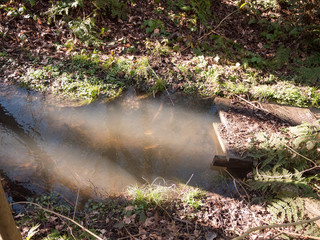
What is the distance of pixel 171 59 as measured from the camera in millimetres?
5824

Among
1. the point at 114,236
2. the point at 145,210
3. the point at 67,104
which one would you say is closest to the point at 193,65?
the point at 67,104

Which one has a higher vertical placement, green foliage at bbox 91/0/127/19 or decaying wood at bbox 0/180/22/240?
green foliage at bbox 91/0/127/19

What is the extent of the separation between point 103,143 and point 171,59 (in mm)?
2966

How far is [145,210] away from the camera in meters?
3.10

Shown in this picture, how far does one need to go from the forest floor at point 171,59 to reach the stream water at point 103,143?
28 centimetres

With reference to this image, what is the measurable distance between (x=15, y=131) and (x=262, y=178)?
4.19 m

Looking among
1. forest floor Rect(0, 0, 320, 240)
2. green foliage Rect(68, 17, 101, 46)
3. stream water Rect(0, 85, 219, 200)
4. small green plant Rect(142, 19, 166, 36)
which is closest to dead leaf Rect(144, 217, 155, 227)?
forest floor Rect(0, 0, 320, 240)

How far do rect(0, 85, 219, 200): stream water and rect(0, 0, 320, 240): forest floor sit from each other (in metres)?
0.28

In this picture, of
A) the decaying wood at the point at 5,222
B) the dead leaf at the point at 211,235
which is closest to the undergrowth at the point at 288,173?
the dead leaf at the point at 211,235

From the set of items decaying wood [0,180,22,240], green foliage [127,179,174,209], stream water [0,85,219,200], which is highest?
decaying wood [0,180,22,240]

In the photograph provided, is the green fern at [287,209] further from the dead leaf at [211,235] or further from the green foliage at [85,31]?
the green foliage at [85,31]

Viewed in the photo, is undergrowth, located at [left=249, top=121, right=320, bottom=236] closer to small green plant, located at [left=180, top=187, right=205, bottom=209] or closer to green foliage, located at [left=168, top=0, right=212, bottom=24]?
small green plant, located at [left=180, top=187, right=205, bottom=209]

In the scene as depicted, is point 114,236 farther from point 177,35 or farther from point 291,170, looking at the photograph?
point 177,35

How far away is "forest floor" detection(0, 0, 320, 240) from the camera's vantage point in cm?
334
